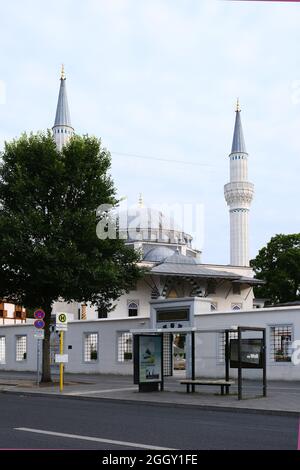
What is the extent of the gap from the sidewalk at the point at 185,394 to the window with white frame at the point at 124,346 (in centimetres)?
720

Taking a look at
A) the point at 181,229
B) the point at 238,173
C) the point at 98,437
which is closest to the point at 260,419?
the point at 98,437

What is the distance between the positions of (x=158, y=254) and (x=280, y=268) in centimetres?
1311

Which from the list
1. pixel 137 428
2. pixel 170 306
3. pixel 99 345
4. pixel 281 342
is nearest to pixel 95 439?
pixel 137 428

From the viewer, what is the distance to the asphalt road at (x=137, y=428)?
9.84m

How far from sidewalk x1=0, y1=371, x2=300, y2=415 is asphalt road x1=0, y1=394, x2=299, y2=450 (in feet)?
1.66

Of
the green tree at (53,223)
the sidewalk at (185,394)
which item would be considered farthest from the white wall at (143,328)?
the green tree at (53,223)

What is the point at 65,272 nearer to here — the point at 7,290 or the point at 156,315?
the point at 7,290

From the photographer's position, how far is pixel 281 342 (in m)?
26.9

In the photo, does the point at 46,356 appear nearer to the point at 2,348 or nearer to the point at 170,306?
the point at 170,306

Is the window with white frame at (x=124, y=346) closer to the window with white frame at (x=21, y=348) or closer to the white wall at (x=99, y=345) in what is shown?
the white wall at (x=99, y=345)

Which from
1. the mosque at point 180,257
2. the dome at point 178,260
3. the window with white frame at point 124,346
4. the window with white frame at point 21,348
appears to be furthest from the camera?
the dome at point 178,260

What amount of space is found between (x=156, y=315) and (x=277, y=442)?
21673mm

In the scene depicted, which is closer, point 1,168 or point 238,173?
point 1,168
